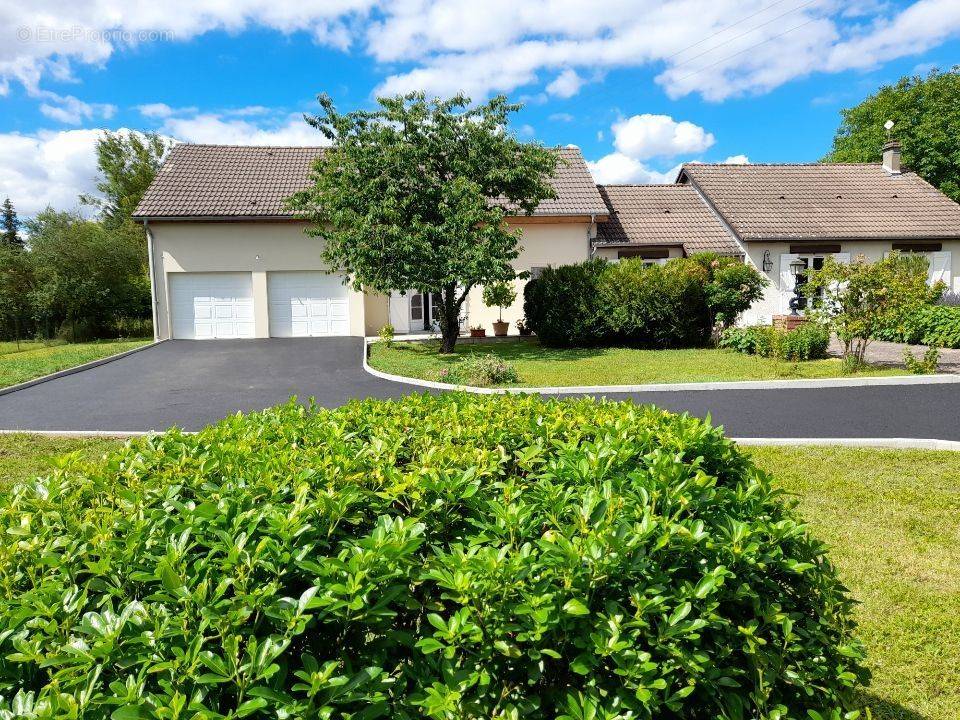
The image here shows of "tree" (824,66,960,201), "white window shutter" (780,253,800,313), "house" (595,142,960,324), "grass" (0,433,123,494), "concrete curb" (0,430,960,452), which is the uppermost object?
"tree" (824,66,960,201)

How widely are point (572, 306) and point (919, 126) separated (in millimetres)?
32829

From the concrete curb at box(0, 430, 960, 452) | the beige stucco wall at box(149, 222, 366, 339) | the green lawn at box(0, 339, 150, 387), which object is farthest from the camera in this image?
the beige stucco wall at box(149, 222, 366, 339)

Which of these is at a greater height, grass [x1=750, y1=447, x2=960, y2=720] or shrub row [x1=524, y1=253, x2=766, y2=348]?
shrub row [x1=524, y1=253, x2=766, y2=348]

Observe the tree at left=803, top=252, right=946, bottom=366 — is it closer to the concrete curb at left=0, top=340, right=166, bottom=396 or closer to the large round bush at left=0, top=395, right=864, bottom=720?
the large round bush at left=0, top=395, right=864, bottom=720

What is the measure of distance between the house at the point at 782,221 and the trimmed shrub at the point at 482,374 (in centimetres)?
1269

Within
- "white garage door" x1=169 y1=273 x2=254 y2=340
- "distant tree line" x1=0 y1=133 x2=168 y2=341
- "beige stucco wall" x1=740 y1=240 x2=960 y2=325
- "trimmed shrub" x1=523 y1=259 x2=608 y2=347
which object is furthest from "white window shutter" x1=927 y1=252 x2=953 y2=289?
"distant tree line" x1=0 y1=133 x2=168 y2=341

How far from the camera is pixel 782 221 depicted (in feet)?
80.3

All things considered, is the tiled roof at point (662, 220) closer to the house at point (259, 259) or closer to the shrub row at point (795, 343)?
the house at point (259, 259)

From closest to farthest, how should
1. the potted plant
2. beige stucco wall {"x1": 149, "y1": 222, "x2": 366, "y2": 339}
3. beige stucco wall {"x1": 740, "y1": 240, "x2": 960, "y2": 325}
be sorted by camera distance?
the potted plant, beige stucco wall {"x1": 149, "y1": 222, "x2": 366, "y2": 339}, beige stucco wall {"x1": 740, "y1": 240, "x2": 960, "y2": 325}

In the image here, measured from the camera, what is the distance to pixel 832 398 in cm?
1017

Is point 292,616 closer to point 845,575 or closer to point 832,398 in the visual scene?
point 845,575

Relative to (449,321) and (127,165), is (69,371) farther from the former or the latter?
(127,165)

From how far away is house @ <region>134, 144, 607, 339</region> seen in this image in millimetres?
21812

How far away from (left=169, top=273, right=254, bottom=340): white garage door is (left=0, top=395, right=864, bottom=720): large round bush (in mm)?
21167
